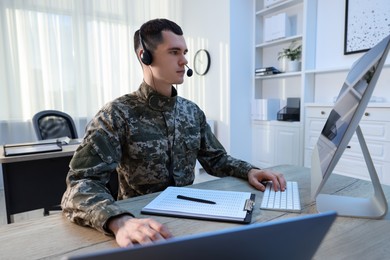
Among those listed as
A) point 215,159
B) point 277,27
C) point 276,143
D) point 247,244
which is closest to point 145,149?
point 215,159

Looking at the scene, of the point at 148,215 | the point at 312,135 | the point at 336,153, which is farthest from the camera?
the point at 312,135

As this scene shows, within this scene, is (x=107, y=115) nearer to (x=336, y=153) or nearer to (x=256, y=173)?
(x=256, y=173)

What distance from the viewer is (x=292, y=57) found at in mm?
3387

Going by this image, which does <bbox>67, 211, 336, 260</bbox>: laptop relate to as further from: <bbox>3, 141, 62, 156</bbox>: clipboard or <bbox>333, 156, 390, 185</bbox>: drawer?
<bbox>333, 156, 390, 185</bbox>: drawer

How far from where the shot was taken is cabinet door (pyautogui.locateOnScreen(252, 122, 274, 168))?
3609mm

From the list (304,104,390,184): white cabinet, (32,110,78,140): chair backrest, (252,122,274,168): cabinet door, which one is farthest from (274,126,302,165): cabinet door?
(32,110,78,140): chair backrest

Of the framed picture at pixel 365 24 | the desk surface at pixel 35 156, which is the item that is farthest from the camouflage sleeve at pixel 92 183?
the framed picture at pixel 365 24

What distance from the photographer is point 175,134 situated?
1.19 metres

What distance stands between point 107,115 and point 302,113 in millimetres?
2638

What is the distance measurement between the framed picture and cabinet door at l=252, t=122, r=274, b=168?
126 centimetres

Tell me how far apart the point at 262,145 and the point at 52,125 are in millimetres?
2483

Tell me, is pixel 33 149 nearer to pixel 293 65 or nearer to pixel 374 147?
pixel 374 147

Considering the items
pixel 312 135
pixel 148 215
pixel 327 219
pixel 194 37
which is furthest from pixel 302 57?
pixel 327 219

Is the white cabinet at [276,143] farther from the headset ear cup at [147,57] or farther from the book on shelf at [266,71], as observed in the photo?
the headset ear cup at [147,57]
